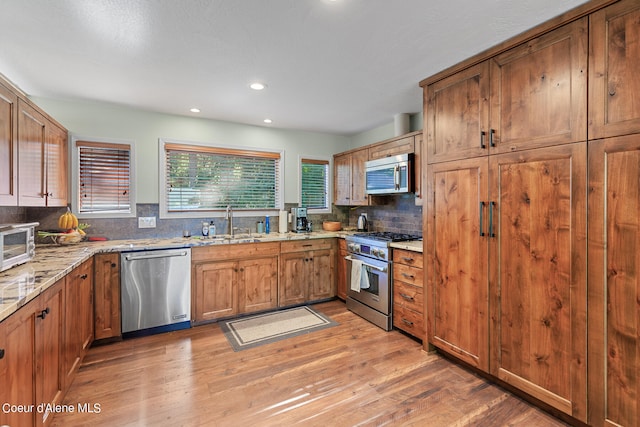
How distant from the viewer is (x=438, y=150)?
2.49 metres

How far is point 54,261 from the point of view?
213 centimetres

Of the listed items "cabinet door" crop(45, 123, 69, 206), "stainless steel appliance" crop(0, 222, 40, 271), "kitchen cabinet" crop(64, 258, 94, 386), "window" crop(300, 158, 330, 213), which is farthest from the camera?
"window" crop(300, 158, 330, 213)

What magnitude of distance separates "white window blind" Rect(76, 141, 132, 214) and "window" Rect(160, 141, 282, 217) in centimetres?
39

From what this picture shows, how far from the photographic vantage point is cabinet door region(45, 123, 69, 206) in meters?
2.59

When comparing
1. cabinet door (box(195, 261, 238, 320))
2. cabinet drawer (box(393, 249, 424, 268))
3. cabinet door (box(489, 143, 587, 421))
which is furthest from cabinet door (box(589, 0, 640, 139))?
cabinet door (box(195, 261, 238, 320))

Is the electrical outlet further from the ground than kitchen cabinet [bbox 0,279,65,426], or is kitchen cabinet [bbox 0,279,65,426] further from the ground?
the electrical outlet

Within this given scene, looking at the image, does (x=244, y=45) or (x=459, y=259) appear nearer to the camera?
(x=244, y=45)

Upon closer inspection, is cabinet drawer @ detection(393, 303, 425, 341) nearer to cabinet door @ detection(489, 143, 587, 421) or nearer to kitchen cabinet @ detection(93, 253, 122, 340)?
cabinet door @ detection(489, 143, 587, 421)

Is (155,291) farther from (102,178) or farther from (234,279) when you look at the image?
(102,178)

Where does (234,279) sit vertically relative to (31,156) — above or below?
below

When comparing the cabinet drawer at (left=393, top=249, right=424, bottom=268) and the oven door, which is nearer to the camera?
the cabinet drawer at (left=393, top=249, right=424, bottom=268)

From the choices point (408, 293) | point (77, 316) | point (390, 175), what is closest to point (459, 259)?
point (408, 293)

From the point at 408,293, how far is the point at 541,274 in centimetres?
124

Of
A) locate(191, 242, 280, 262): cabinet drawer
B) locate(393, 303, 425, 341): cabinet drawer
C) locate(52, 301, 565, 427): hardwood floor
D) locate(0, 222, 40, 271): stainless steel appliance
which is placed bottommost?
locate(52, 301, 565, 427): hardwood floor
